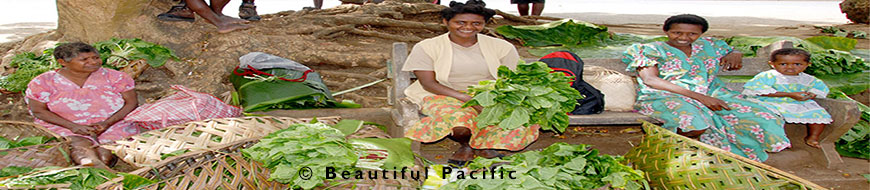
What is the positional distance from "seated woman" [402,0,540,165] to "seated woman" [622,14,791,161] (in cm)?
83

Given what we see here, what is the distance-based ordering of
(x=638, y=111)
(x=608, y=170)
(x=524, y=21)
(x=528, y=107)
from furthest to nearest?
(x=524, y=21) → (x=638, y=111) → (x=528, y=107) → (x=608, y=170)

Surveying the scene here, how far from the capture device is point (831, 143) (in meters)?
3.56

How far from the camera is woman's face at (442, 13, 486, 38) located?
3.35m

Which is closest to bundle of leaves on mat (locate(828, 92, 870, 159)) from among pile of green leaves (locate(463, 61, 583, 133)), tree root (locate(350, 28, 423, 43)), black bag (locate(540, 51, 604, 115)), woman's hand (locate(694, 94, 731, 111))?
woman's hand (locate(694, 94, 731, 111))

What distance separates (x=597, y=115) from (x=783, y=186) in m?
1.17

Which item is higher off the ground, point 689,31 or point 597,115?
point 689,31

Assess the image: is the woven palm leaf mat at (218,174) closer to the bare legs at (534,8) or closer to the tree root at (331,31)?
the tree root at (331,31)

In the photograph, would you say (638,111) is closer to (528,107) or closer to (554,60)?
(554,60)

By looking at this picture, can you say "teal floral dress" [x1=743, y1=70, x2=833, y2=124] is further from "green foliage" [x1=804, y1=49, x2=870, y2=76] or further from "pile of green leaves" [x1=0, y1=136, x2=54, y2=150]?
"pile of green leaves" [x1=0, y1=136, x2=54, y2=150]

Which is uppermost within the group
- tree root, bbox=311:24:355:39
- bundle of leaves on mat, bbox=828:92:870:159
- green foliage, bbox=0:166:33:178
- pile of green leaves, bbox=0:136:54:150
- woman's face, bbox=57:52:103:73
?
woman's face, bbox=57:52:103:73

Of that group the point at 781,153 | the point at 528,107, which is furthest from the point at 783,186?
the point at 781,153

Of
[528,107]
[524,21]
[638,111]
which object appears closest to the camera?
[528,107]

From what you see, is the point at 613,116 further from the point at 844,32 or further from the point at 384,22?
the point at 844,32

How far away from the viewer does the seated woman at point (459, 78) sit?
3.15m
